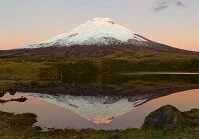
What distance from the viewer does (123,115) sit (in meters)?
58.6

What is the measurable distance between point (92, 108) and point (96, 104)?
18.8 feet

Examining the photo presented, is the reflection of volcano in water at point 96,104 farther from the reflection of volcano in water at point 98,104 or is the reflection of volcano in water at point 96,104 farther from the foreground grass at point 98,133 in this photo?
the foreground grass at point 98,133

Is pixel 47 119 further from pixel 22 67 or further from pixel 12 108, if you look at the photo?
pixel 22 67

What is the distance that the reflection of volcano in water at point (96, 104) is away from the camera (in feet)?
196

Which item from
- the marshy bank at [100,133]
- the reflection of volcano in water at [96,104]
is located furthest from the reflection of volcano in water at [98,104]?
the marshy bank at [100,133]

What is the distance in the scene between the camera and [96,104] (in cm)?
7431

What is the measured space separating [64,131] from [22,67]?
377ft

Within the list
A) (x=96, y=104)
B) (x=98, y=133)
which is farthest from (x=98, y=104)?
(x=98, y=133)

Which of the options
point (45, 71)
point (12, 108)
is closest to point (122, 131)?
point (12, 108)

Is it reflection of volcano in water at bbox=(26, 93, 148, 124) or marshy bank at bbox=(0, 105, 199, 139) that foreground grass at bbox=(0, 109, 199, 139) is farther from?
reflection of volcano in water at bbox=(26, 93, 148, 124)

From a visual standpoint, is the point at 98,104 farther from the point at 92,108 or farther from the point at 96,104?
the point at 92,108

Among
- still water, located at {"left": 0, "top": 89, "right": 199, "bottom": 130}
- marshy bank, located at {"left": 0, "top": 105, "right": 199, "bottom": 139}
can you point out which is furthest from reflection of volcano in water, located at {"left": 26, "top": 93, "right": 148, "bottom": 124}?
marshy bank, located at {"left": 0, "top": 105, "right": 199, "bottom": 139}

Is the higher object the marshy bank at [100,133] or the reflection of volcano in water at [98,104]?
the reflection of volcano in water at [98,104]

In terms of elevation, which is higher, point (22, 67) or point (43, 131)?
point (22, 67)
